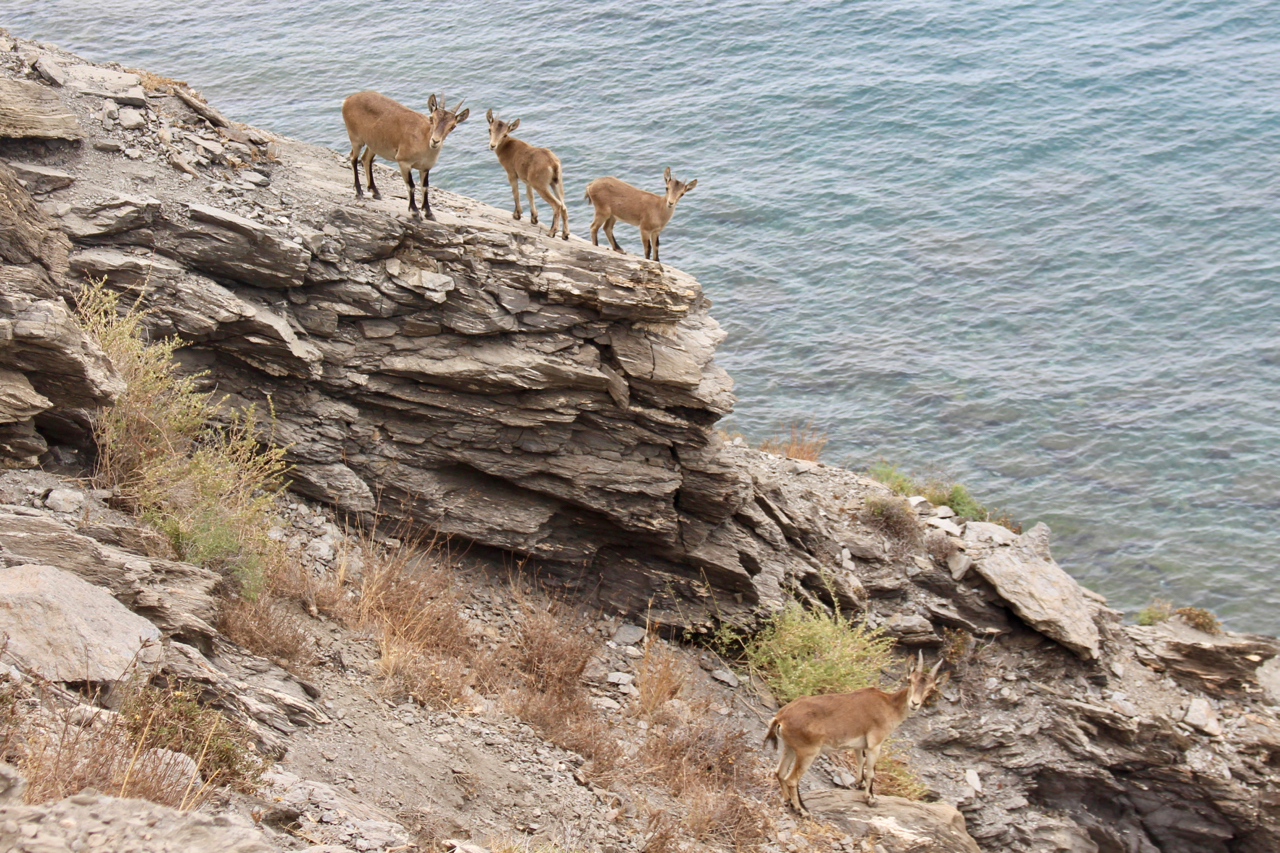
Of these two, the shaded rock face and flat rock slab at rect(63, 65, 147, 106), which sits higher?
flat rock slab at rect(63, 65, 147, 106)

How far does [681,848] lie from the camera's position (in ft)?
26.9

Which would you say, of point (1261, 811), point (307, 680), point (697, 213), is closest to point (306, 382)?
point (307, 680)

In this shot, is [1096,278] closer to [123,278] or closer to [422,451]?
[422,451]

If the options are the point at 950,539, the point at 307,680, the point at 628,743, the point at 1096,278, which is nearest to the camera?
the point at 307,680

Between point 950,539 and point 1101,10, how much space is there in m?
31.9

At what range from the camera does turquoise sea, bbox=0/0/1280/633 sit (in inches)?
837

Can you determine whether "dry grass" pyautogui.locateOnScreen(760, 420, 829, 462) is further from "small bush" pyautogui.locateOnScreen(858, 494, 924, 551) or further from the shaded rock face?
the shaded rock face

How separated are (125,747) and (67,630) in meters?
1.21

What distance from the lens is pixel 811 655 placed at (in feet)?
41.1

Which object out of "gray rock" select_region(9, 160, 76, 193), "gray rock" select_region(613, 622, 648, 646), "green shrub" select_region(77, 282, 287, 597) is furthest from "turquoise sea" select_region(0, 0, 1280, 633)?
"green shrub" select_region(77, 282, 287, 597)

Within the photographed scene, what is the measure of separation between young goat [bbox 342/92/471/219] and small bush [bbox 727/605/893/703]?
23.2ft

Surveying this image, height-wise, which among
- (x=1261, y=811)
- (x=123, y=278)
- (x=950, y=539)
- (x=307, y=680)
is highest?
(x=123, y=278)

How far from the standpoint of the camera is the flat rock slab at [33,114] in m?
10.4

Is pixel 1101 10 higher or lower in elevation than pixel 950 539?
higher
